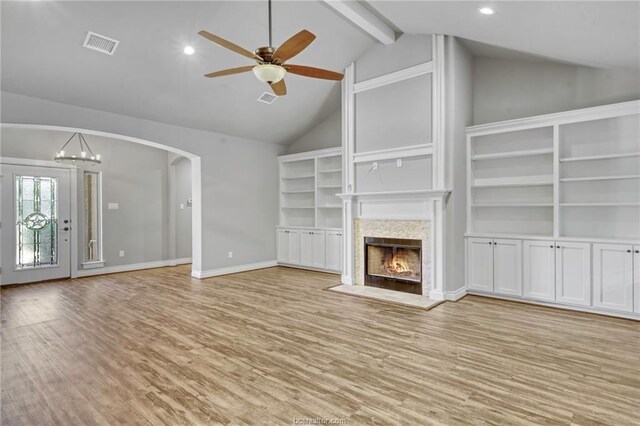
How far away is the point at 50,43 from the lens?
4023mm

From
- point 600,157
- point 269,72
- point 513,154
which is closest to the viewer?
point 269,72

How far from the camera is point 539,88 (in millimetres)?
4965

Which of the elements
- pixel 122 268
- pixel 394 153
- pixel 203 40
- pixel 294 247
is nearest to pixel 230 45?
pixel 203 40

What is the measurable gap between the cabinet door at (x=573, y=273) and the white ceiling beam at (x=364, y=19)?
3.73 meters

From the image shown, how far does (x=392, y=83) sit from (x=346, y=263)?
9.89ft

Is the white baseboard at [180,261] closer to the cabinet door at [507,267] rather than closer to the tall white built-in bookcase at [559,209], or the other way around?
the tall white built-in bookcase at [559,209]

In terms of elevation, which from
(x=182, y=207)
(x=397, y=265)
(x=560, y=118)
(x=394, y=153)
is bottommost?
(x=397, y=265)

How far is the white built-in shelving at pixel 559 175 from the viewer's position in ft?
14.2

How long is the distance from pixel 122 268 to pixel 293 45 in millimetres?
6647

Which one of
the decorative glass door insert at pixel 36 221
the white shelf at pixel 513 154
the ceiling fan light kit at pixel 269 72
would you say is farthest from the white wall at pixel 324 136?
the decorative glass door insert at pixel 36 221

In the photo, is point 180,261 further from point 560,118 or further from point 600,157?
point 600,157

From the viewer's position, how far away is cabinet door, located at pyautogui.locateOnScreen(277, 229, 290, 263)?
8.00 m

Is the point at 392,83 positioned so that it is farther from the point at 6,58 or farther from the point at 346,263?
the point at 6,58

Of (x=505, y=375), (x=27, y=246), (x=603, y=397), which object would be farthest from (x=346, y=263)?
(x=27, y=246)
